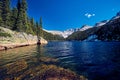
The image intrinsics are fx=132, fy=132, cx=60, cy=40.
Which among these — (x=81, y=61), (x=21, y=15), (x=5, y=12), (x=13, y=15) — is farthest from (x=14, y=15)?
(x=81, y=61)

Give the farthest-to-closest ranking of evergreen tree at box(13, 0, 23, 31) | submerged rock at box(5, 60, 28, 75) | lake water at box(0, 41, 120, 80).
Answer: evergreen tree at box(13, 0, 23, 31) < submerged rock at box(5, 60, 28, 75) < lake water at box(0, 41, 120, 80)

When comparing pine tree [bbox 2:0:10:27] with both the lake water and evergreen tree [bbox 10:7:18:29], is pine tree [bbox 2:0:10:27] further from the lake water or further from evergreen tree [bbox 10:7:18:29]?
the lake water

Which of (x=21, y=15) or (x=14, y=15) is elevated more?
(x=14, y=15)

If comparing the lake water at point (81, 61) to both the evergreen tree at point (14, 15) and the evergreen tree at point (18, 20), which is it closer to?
the evergreen tree at point (18, 20)

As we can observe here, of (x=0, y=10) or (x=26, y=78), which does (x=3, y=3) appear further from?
(x=26, y=78)

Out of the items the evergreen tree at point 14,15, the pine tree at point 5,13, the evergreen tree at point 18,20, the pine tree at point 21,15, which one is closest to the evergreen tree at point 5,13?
the pine tree at point 5,13

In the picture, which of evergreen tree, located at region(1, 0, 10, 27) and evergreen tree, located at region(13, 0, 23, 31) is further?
evergreen tree, located at region(13, 0, 23, 31)

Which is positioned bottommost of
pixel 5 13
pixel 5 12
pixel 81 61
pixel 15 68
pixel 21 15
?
pixel 81 61

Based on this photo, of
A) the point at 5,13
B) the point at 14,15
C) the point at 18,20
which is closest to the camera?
the point at 5,13

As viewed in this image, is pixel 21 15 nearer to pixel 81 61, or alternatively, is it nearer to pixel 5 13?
pixel 5 13

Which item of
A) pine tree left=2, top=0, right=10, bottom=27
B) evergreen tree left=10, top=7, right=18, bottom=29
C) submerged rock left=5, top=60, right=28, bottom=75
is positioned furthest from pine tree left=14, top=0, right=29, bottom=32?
submerged rock left=5, top=60, right=28, bottom=75

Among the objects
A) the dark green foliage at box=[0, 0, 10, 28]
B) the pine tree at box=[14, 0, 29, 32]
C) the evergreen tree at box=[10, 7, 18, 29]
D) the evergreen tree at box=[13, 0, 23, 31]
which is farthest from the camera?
the evergreen tree at box=[10, 7, 18, 29]

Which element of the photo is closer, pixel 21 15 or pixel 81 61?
pixel 81 61

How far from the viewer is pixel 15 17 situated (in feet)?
238
